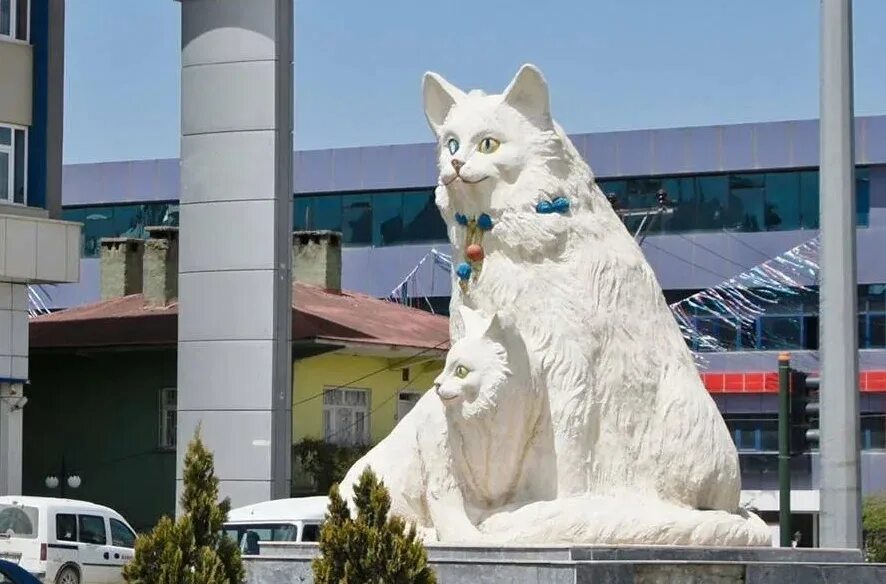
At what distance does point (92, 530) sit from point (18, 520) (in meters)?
1.11

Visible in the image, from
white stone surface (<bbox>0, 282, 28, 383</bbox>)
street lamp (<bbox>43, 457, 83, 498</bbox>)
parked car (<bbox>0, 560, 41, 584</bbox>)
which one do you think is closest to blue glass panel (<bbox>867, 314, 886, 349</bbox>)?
street lamp (<bbox>43, 457, 83, 498</bbox>)

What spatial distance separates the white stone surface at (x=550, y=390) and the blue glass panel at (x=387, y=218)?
39247 mm

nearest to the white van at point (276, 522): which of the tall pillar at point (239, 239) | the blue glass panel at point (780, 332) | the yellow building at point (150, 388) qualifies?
the tall pillar at point (239, 239)

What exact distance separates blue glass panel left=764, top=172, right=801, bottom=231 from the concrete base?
36.6 m

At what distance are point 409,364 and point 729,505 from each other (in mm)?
24002

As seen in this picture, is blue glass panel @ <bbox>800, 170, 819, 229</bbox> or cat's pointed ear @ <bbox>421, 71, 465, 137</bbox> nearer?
cat's pointed ear @ <bbox>421, 71, 465, 137</bbox>

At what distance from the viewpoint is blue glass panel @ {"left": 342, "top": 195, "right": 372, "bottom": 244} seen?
53.0 metres

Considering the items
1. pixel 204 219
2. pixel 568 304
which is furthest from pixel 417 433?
pixel 204 219

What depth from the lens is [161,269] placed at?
3738cm

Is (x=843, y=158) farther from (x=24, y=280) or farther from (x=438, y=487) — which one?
(x=24, y=280)

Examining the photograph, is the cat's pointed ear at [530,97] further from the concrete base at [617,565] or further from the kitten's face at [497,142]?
the concrete base at [617,565]

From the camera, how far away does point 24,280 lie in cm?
2820

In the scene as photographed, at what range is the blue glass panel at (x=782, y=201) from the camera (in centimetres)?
4919

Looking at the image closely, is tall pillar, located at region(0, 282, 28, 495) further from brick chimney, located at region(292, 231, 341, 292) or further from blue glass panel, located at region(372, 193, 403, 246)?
blue glass panel, located at region(372, 193, 403, 246)
